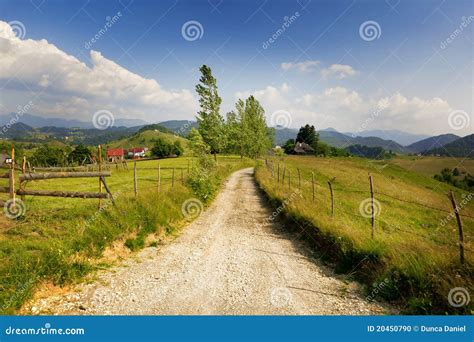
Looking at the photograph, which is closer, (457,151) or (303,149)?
(303,149)

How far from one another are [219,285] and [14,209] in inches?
371

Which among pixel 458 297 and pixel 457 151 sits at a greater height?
pixel 457 151

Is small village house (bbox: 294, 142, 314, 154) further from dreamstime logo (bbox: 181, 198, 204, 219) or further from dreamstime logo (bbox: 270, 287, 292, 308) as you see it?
dreamstime logo (bbox: 270, 287, 292, 308)

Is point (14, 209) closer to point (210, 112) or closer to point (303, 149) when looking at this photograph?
point (210, 112)

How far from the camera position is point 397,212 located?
75.5ft

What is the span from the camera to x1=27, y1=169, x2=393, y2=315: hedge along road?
19.7 feet

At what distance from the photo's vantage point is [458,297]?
220 inches
